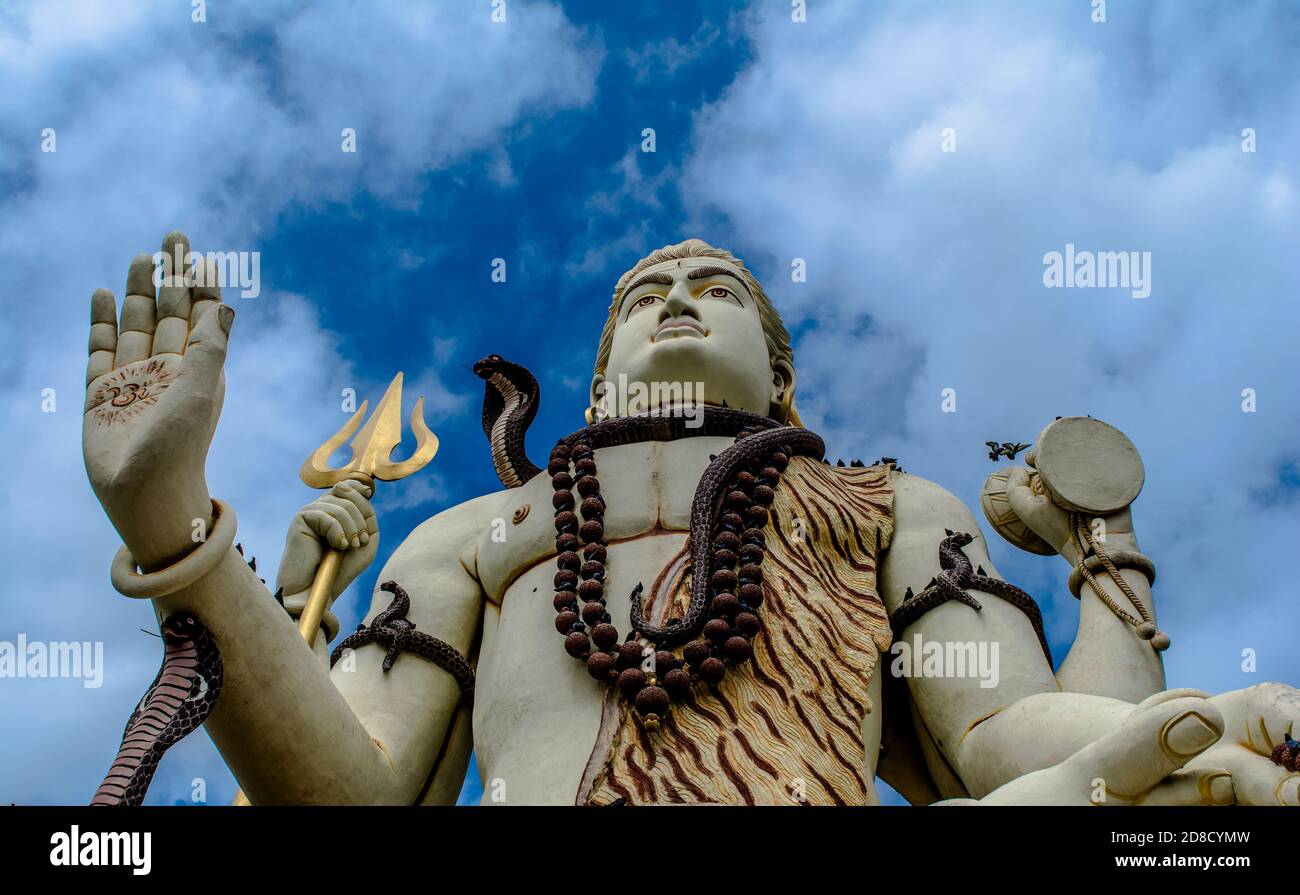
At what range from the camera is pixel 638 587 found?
7.30 m

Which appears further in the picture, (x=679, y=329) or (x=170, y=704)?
(x=679, y=329)

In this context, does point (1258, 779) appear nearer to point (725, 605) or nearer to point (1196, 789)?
point (1196, 789)

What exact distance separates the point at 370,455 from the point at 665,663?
221 centimetres

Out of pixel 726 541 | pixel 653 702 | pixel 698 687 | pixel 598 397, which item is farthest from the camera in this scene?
pixel 598 397

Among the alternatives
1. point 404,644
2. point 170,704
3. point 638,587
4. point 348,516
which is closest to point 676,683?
point 638,587

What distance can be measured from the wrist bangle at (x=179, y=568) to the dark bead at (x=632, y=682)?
1854 millimetres

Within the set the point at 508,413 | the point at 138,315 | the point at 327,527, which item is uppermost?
the point at 508,413

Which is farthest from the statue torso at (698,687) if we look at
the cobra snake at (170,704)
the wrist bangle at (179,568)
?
the wrist bangle at (179,568)

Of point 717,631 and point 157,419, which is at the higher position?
point 157,419

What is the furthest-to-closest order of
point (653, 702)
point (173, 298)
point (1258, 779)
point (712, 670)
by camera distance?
point (712, 670), point (653, 702), point (173, 298), point (1258, 779)

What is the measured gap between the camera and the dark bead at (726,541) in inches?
295

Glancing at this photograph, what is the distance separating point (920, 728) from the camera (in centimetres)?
799
